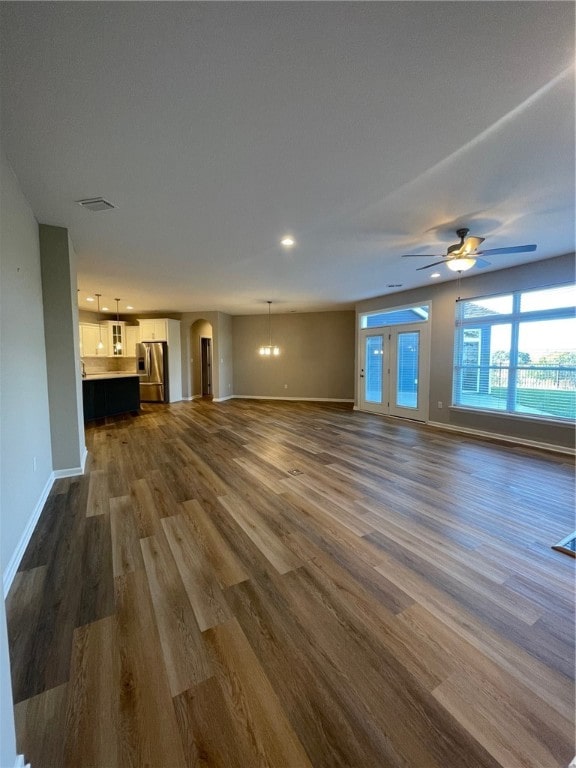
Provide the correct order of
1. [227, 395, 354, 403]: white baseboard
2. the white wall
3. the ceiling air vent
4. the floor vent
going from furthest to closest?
[227, 395, 354, 403]: white baseboard → the ceiling air vent → the floor vent → the white wall

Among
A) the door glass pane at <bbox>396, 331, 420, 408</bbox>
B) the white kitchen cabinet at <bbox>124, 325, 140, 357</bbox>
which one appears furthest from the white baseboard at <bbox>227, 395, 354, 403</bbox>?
the white kitchen cabinet at <bbox>124, 325, 140, 357</bbox>

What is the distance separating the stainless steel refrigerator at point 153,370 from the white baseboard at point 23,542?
19.5 feet

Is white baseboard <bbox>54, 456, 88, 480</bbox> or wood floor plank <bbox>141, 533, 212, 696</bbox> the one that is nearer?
wood floor plank <bbox>141, 533, 212, 696</bbox>

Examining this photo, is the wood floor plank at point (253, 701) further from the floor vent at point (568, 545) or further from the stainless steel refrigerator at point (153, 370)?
the stainless steel refrigerator at point (153, 370)

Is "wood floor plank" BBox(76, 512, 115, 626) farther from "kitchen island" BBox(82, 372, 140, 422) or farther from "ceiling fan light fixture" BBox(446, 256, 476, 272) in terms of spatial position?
"kitchen island" BBox(82, 372, 140, 422)

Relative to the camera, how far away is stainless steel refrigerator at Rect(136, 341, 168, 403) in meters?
8.95

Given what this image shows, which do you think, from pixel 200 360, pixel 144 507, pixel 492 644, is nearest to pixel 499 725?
pixel 492 644

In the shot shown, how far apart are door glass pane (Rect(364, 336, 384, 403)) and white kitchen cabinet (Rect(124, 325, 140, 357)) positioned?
6.81 metres

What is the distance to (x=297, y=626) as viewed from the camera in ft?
5.27

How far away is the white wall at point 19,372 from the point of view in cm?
206

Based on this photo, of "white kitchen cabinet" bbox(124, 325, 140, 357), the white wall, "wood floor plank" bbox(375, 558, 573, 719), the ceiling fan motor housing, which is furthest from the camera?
"white kitchen cabinet" bbox(124, 325, 140, 357)

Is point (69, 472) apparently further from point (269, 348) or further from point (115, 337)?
point (115, 337)

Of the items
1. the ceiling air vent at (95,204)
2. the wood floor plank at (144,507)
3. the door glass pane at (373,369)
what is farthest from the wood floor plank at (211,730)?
the door glass pane at (373,369)

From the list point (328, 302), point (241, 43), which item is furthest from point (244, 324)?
point (241, 43)
